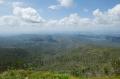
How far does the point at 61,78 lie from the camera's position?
19.0m
